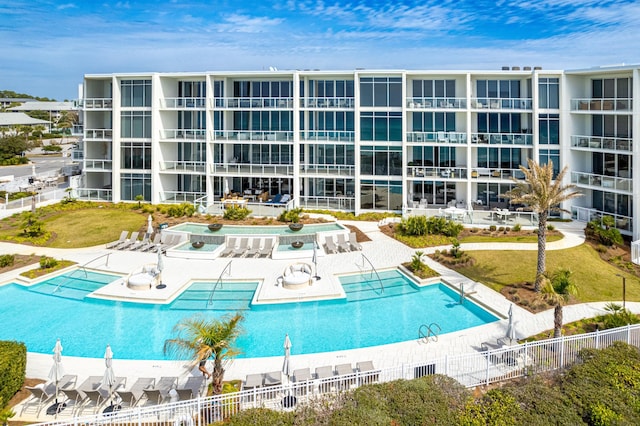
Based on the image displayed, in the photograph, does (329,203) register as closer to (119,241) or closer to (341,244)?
(341,244)

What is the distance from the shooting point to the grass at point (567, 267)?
20.4m

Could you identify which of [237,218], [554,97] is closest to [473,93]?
[554,97]

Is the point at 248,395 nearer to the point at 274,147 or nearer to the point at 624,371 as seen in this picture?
the point at 624,371

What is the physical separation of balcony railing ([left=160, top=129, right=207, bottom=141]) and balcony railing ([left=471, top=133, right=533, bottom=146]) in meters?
21.1

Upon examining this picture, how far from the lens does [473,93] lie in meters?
35.9

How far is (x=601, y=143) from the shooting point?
3070cm

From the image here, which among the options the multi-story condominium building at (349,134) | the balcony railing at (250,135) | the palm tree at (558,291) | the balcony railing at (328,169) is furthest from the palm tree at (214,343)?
the balcony railing at (250,135)

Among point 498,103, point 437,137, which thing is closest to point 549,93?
point 498,103

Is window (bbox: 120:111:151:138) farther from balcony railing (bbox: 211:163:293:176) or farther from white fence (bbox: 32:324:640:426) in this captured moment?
white fence (bbox: 32:324:640:426)

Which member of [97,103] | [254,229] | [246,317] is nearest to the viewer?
[246,317]

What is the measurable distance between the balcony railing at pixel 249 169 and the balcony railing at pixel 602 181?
20734 mm

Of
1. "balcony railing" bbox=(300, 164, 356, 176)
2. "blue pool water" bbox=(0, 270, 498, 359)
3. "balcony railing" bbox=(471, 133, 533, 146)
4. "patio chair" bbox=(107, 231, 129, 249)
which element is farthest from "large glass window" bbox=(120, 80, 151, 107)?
"balcony railing" bbox=(471, 133, 533, 146)

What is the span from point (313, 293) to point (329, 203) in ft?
55.5

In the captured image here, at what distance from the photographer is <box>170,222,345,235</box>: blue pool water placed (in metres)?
29.1
